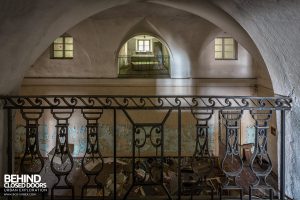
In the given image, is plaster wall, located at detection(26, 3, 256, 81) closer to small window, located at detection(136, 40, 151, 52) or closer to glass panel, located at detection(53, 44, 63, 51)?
glass panel, located at detection(53, 44, 63, 51)

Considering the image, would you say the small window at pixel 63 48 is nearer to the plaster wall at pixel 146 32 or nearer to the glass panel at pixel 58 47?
the glass panel at pixel 58 47

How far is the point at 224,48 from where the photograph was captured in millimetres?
11602

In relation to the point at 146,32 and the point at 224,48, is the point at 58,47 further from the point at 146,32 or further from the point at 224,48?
the point at 224,48

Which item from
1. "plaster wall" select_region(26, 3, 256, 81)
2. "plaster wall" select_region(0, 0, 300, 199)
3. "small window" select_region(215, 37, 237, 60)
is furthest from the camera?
"small window" select_region(215, 37, 237, 60)

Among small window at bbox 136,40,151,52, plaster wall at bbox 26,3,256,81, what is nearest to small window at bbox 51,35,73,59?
plaster wall at bbox 26,3,256,81

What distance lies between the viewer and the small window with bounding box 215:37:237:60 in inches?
456

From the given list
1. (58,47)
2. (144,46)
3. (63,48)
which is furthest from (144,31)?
(144,46)

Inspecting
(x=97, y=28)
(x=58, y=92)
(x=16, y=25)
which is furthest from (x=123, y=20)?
(x=16, y=25)

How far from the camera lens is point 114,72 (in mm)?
11117

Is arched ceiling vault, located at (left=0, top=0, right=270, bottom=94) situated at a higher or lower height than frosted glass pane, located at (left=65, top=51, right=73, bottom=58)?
lower

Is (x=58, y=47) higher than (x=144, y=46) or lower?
lower

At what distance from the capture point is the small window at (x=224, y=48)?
38.0 ft

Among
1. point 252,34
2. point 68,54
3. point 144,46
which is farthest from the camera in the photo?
point 144,46

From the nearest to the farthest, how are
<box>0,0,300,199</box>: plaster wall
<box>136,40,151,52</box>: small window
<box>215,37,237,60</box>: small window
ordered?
1. <box>0,0,300,199</box>: plaster wall
2. <box>215,37,237,60</box>: small window
3. <box>136,40,151,52</box>: small window
